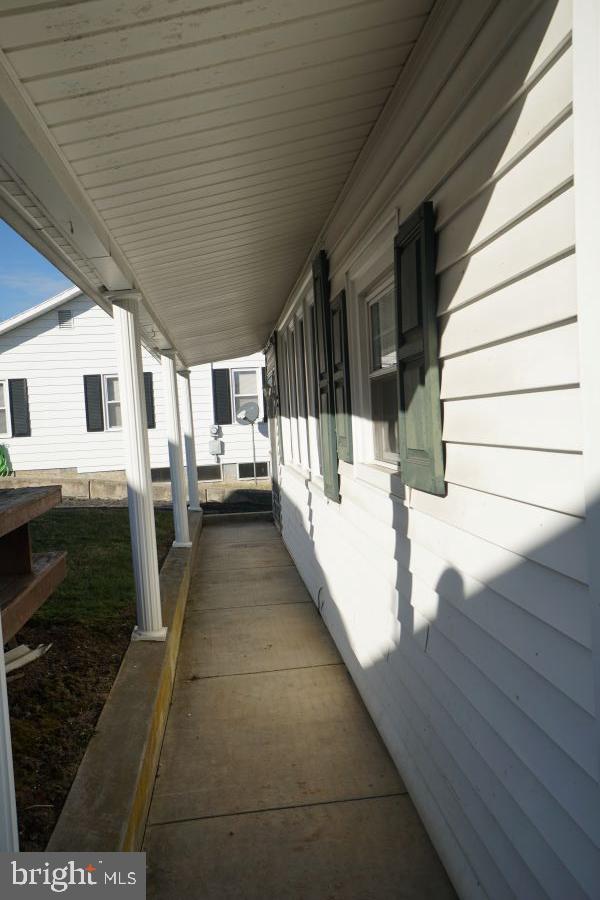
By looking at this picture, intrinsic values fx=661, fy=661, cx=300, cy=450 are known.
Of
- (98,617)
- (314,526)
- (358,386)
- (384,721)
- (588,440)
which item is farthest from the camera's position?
(314,526)

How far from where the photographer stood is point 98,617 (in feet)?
16.3

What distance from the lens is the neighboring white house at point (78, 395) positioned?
50.1 ft

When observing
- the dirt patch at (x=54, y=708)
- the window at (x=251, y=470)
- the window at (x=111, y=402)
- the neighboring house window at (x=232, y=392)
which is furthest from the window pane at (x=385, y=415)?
the window at (x=111, y=402)

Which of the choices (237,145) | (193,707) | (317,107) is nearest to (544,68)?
(317,107)

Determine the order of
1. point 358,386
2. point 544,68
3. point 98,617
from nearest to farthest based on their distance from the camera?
point 544,68
point 358,386
point 98,617

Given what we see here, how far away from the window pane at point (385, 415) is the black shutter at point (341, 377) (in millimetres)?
185

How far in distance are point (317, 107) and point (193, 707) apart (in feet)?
11.0

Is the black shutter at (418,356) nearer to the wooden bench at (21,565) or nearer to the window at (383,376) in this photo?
the window at (383,376)

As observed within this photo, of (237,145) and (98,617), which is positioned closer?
(237,145)

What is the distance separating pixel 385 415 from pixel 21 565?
197 centimetres

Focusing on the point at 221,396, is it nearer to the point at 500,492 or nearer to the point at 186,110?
the point at 186,110

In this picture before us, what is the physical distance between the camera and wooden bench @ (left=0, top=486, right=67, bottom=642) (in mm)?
2459

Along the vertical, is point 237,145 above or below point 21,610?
above

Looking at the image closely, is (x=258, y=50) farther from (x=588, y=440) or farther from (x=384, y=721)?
(x=384, y=721)
